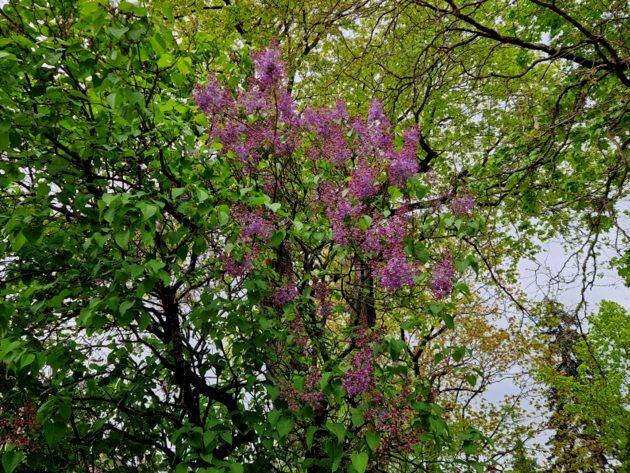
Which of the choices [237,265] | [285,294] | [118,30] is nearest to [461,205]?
[285,294]

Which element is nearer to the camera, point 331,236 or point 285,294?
point 331,236

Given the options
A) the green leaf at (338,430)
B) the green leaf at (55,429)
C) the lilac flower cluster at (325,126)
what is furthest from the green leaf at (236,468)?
the lilac flower cluster at (325,126)

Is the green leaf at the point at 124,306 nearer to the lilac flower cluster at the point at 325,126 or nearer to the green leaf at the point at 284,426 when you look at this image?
the green leaf at the point at 284,426

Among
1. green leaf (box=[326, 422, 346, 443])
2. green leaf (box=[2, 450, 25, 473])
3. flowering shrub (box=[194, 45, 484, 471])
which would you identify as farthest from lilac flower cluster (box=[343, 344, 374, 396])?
green leaf (box=[2, 450, 25, 473])

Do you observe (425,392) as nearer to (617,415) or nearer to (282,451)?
(282,451)

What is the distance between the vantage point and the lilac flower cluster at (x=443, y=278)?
3.22 meters

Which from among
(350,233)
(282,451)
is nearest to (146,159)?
(350,233)

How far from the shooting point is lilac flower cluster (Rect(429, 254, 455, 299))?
3217 mm

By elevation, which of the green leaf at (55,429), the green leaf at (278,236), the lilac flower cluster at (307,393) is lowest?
the green leaf at (55,429)

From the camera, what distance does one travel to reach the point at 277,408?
139 inches

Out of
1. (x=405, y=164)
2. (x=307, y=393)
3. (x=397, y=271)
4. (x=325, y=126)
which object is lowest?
(x=307, y=393)

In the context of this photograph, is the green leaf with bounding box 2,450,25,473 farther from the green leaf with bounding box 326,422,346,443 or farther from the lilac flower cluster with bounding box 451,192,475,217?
the lilac flower cluster with bounding box 451,192,475,217

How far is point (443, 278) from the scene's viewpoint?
3.21m

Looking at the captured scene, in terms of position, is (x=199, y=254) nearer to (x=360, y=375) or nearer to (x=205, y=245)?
(x=205, y=245)
